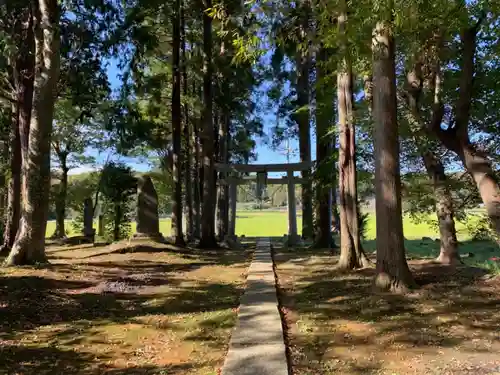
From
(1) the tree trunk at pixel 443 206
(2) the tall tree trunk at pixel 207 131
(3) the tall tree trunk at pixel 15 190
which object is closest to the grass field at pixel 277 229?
(1) the tree trunk at pixel 443 206

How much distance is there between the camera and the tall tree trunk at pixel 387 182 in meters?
6.76

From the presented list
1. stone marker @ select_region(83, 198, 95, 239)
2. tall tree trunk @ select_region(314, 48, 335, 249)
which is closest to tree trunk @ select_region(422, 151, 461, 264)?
tall tree trunk @ select_region(314, 48, 335, 249)

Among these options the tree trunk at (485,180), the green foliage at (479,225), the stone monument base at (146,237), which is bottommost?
the stone monument base at (146,237)

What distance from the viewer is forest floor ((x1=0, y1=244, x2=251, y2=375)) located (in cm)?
436

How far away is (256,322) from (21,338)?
263cm

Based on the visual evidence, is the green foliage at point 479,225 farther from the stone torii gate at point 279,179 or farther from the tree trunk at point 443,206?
the stone torii gate at point 279,179

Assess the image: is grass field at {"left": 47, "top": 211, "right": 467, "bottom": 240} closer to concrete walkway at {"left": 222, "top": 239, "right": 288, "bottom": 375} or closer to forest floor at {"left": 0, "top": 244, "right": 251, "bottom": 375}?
concrete walkway at {"left": 222, "top": 239, "right": 288, "bottom": 375}

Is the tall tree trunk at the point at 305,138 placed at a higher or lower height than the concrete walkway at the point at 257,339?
higher

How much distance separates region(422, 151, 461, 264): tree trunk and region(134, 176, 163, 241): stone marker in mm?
8853

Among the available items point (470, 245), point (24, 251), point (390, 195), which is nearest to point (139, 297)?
point (24, 251)

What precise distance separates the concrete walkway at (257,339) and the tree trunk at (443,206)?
4.28 metres

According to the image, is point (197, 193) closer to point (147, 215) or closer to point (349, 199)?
point (147, 215)

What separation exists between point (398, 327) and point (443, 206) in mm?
5363

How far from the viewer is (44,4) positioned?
33.0ft
